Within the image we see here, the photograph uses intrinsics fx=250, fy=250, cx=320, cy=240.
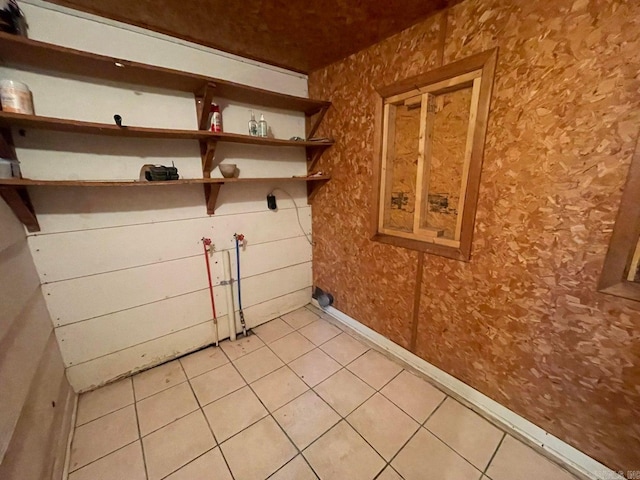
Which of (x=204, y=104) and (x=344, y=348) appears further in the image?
(x=344, y=348)

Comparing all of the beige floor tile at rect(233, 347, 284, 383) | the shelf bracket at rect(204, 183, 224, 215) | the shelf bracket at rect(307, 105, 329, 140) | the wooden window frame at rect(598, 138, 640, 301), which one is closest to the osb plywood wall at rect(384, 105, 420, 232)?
the shelf bracket at rect(307, 105, 329, 140)

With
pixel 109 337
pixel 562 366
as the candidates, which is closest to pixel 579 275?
pixel 562 366

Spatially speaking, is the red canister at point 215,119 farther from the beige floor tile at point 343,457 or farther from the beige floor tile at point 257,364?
the beige floor tile at point 343,457

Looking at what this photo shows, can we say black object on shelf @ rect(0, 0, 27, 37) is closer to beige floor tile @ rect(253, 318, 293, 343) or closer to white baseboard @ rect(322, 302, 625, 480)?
beige floor tile @ rect(253, 318, 293, 343)

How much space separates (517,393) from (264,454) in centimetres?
140

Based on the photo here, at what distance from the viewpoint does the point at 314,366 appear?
1.88 m

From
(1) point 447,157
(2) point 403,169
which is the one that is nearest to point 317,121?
(2) point 403,169

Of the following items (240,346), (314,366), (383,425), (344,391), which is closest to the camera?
(383,425)

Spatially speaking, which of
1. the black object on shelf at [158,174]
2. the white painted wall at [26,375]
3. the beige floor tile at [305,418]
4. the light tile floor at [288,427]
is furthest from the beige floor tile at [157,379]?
the black object on shelf at [158,174]

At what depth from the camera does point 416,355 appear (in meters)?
1.85

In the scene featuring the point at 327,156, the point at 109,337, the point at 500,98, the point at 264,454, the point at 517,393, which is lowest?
the point at 264,454

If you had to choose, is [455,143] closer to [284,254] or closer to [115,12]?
[284,254]

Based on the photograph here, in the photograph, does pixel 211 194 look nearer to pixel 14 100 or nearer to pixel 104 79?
pixel 104 79

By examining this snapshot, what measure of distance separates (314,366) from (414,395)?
706 mm
